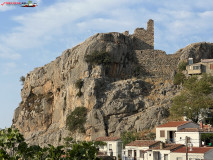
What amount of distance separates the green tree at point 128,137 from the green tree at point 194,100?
646 centimetres

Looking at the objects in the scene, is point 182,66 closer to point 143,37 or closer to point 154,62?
point 154,62

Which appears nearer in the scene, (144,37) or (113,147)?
(113,147)

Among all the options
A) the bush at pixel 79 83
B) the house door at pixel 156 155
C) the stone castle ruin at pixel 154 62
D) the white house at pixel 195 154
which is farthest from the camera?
the stone castle ruin at pixel 154 62

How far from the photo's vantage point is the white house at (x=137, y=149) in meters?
52.2

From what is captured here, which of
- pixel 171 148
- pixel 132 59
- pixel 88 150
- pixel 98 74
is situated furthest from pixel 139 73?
pixel 88 150

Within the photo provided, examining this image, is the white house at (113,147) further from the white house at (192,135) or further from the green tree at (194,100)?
the green tree at (194,100)

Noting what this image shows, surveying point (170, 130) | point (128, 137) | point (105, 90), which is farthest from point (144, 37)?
point (170, 130)

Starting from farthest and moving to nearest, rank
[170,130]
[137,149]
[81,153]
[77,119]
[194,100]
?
[77,119]
[194,100]
[170,130]
[137,149]
[81,153]

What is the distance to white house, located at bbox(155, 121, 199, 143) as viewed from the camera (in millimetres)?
54844

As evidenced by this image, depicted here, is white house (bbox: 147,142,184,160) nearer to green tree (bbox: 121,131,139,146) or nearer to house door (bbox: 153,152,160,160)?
house door (bbox: 153,152,160,160)

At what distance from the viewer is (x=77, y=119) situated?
68.2 meters

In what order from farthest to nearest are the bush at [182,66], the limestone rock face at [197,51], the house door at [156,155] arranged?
1. the limestone rock face at [197,51]
2. the bush at [182,66]
3. the house door at [156,155]

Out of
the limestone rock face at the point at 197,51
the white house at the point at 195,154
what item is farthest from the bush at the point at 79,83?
the white house at the point at 195,154

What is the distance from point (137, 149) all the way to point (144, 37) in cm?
3305
